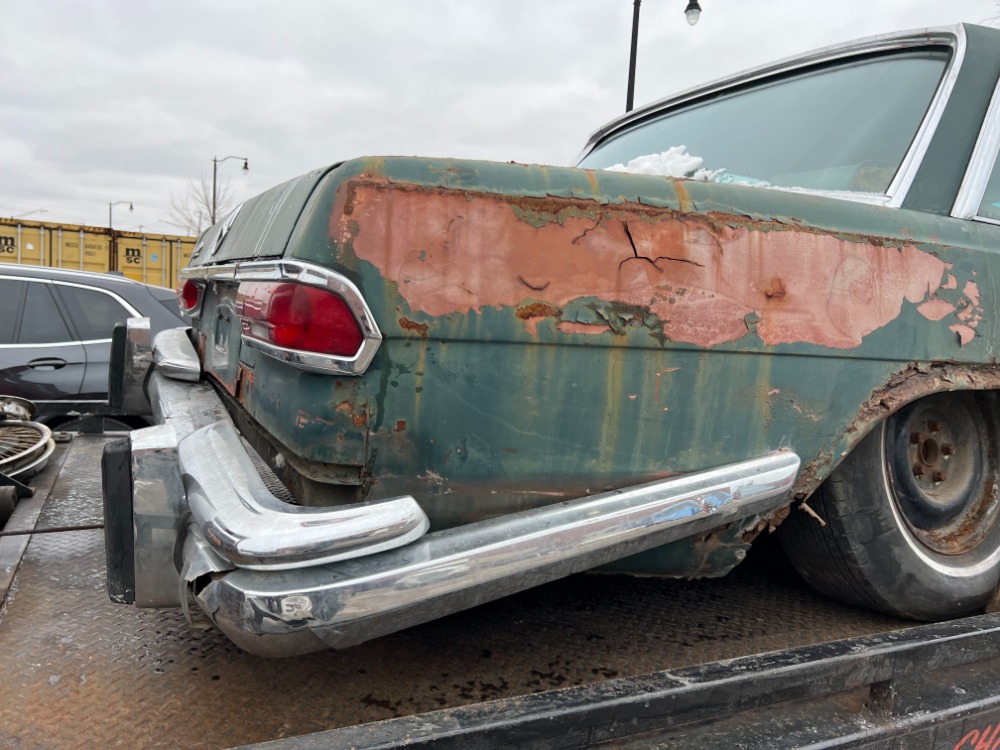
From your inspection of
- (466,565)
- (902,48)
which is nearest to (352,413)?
(466,565)

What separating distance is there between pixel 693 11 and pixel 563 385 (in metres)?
11.6

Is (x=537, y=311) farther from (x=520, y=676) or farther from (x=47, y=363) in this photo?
(x=47, y=363)

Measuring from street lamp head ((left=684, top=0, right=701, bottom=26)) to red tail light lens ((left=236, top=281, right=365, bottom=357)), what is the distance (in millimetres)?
11683

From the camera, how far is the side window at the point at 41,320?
14.7 ft

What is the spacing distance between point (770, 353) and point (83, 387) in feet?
13.9

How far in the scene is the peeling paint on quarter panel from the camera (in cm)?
147

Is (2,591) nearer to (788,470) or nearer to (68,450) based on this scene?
(68,450)

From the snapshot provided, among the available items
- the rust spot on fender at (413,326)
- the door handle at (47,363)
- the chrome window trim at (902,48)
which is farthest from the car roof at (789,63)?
the door handle at (47,363)

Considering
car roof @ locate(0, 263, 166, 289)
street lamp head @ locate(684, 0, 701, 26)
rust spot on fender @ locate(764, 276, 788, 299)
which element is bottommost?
car roof @ locate(0, 263, 166, 289)

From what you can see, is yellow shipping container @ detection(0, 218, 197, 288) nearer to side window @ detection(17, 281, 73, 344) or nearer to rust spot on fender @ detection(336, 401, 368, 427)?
side window @ detection(17, 281, 73, 344)

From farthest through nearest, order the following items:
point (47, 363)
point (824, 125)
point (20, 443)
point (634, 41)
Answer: point (634, 41)
point (47, 363)
point (20, 443)
point (824, 125)

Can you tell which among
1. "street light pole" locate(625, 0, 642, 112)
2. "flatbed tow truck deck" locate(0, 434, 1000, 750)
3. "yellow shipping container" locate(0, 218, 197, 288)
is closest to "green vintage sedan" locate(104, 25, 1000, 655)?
"flatbed tow truck deck" locate(0, 434, 1000, 750)

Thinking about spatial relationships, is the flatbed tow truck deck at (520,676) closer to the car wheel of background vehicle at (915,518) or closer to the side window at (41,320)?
the car wheel of background vehicle at (915,518)

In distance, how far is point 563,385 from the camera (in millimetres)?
1585
